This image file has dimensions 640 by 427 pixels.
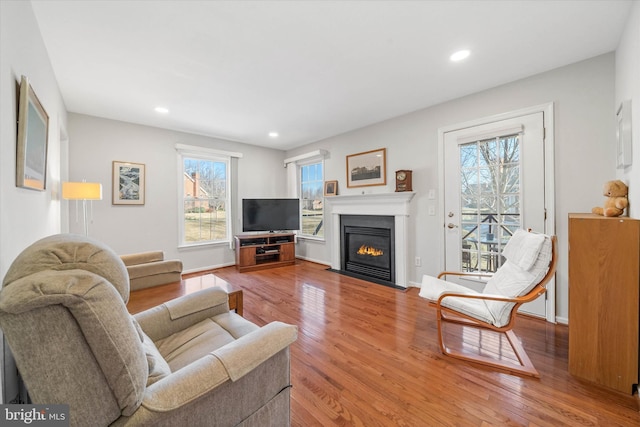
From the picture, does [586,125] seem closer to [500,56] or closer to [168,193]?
[500,56]

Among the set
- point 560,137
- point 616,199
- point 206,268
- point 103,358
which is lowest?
point 206,268

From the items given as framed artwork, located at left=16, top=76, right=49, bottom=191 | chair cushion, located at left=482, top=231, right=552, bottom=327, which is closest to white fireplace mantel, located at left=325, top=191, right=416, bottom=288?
chair cushion, located at left=482, top=231, right=552, bottom=327

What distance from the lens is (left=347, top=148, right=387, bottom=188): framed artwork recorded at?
3.95m

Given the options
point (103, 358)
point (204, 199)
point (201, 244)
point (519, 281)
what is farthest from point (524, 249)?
point (204, 199)

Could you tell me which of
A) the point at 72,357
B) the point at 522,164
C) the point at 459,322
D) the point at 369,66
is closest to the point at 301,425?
the point at 72,357

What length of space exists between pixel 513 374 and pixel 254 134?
4.49m

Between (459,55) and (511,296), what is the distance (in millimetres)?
2028

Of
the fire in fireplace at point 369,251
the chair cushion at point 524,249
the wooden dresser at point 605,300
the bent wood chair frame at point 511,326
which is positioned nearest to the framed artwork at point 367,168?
the fire in fireplace at point 369,251

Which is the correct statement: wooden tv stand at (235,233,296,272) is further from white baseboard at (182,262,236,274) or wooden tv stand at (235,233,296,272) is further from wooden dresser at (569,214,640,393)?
wooden dresser at (569,214,640,393)

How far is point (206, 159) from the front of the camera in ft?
15.3

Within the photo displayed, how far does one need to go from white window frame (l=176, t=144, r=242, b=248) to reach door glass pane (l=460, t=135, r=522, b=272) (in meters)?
3.92

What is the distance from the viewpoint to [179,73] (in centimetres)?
249

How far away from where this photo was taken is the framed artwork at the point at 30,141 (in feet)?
4.34

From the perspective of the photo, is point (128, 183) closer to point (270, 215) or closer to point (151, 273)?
point (151, 273)
